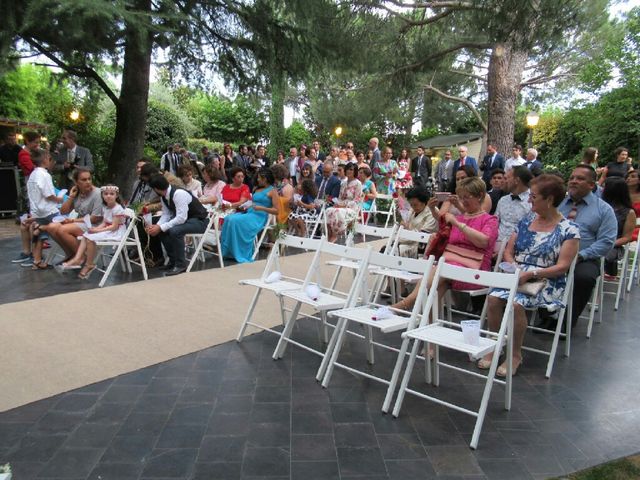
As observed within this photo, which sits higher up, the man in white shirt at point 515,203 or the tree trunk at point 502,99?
the tree trunk at point 502,99

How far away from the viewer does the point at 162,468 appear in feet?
8.06

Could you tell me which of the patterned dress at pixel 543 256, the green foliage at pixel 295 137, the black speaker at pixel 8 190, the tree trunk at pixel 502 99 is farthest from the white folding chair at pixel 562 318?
the green foliage at pixel 295 137

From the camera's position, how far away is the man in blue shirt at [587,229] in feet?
14.3

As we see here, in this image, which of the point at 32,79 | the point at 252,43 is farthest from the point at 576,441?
the point at 32,79

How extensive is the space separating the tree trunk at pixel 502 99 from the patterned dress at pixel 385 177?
249 cm

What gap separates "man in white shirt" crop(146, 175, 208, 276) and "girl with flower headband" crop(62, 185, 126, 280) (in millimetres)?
373

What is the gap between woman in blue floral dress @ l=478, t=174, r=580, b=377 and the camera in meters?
3.64

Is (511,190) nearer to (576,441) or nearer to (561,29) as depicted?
(576,441)

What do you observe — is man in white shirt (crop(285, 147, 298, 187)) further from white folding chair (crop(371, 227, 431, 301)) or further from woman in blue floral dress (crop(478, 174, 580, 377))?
woman in blue floral dress (crop(478, 174, 580, 377))

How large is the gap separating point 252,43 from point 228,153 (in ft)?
12.6

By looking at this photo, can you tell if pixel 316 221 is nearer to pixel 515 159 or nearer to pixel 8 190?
pixel 515 159

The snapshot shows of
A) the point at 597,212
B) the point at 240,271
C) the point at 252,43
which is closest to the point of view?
the point at 597,212

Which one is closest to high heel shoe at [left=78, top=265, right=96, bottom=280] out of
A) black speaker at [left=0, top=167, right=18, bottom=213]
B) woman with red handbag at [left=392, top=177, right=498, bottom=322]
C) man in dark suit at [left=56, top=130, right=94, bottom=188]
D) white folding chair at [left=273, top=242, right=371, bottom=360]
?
white folding chair at [left=273, top=242, right=371, bottom=360]

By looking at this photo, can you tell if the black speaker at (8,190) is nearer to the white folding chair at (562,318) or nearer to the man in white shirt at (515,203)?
the man in white shirt at (515,203)
